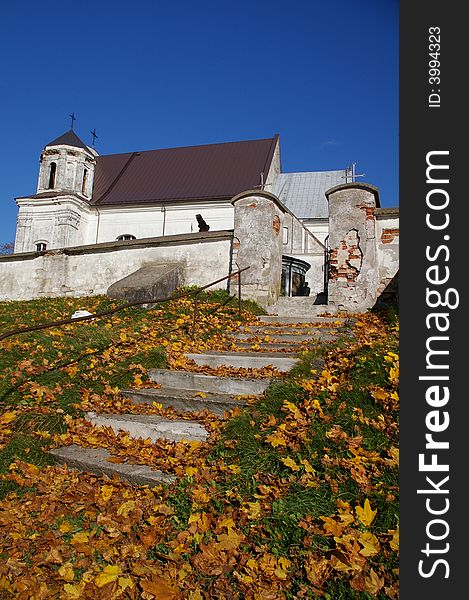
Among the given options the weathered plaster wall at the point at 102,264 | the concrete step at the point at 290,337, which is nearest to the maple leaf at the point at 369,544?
the concrete step at the point at 290,337

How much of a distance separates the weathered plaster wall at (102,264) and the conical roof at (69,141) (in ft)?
64.4

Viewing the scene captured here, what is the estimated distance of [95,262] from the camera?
10.9 metres

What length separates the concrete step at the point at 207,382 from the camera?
4305mm

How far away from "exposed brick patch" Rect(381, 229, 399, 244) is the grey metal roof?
58.5 feet

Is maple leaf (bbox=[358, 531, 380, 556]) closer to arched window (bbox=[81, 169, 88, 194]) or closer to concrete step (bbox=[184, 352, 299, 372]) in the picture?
concrete step (bbox=[184, 352, 299, 372])

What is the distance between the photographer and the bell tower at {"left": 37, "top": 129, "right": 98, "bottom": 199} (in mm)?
28188

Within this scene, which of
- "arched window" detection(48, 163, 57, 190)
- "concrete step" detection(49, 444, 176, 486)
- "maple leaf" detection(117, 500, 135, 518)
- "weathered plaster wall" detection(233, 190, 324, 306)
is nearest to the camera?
"maple leaf" detection(117, 500, 135, 518)

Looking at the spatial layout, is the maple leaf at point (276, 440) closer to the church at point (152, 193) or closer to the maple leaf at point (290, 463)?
the maple leaf at point (290, 463)

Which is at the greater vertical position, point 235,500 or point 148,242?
point 148,242

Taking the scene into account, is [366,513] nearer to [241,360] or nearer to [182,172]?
[241,360]

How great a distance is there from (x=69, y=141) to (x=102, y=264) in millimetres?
22771

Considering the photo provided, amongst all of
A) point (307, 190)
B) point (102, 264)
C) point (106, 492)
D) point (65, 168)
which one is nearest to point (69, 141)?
point (65, 168)

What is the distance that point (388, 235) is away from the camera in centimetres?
795

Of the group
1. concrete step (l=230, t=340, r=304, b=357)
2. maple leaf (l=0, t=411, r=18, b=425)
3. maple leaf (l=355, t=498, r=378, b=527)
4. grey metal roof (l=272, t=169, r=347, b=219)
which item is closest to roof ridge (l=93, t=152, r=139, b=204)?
grey metal roof (l=272, t=169, r=347, b=219)
